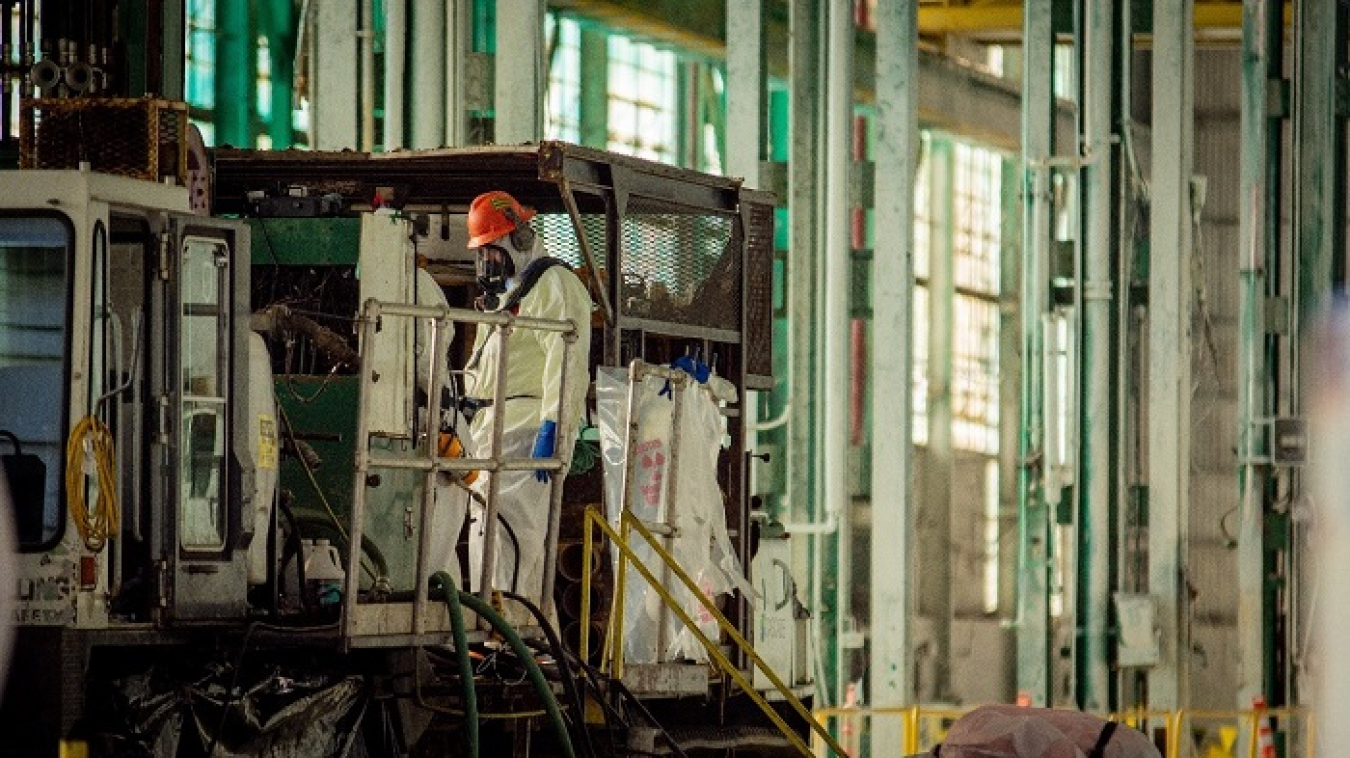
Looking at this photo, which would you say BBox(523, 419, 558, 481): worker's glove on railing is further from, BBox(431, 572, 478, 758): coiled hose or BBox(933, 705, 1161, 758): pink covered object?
BBox(933, 705, 1161, 758): pink covered object

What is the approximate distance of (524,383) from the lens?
11.3 m

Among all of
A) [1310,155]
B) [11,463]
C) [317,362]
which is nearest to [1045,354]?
[1310,155]

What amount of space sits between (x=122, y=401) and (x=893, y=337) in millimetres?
11535

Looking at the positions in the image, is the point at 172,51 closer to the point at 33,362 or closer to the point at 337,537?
the point at 337,537

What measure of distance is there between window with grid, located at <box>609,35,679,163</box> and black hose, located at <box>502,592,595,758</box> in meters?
18.9

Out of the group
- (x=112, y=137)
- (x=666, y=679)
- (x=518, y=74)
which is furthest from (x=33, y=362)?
(x=518, y=74)

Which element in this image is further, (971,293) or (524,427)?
(971,293)

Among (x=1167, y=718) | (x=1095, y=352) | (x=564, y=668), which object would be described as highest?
(x=1095, y=352)

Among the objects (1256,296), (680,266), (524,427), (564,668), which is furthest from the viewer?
(1256,296)

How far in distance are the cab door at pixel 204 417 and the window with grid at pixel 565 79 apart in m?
18.8

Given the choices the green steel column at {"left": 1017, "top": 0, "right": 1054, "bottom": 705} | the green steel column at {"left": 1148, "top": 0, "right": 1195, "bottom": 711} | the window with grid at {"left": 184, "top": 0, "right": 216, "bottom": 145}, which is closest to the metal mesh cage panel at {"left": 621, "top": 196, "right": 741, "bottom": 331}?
the green steel column at {"left": 1017, "top": 0, "right": 1054, "bottom": 705}

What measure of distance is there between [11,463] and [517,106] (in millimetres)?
8197

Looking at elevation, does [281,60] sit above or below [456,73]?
above

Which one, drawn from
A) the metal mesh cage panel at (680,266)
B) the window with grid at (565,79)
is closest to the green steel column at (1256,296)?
the window with grid at (565,79)
